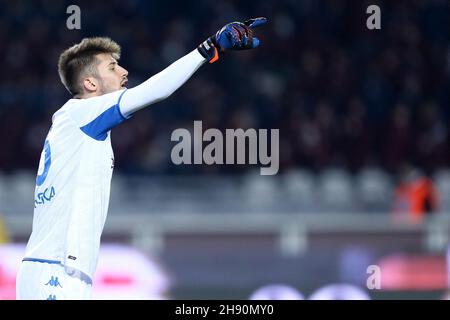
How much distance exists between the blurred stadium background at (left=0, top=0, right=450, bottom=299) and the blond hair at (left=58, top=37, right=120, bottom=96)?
3.79m

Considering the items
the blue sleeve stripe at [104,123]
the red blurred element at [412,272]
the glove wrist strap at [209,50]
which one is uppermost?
the red blurred element at [412,272]

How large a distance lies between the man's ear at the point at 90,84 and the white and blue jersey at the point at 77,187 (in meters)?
0.07

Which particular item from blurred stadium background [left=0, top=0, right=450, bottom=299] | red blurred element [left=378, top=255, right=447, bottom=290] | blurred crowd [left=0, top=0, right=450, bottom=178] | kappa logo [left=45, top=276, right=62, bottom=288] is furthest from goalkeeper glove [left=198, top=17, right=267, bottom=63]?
blurred crowd [left=0, top=0, right=450, bottom=178]

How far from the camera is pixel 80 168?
4.19 metres

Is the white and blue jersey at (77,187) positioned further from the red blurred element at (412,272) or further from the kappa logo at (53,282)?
the red blurred element at (412,272)

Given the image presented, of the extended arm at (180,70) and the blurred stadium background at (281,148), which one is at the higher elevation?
the blurred stadium background at (281,148)

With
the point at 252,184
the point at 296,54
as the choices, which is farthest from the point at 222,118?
the point at 296,54

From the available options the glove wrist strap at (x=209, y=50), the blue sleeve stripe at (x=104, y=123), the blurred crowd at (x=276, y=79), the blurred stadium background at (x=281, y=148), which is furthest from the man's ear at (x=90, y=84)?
the blurred crowd at (x=276, y=79)

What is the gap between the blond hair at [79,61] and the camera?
4.30 meters

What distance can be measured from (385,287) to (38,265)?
4637mm

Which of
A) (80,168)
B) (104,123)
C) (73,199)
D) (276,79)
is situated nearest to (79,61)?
(104,123)

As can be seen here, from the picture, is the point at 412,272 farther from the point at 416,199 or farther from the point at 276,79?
the point at 276,79

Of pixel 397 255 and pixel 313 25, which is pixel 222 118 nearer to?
pixel 313 25

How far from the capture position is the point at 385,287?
8.34 m
